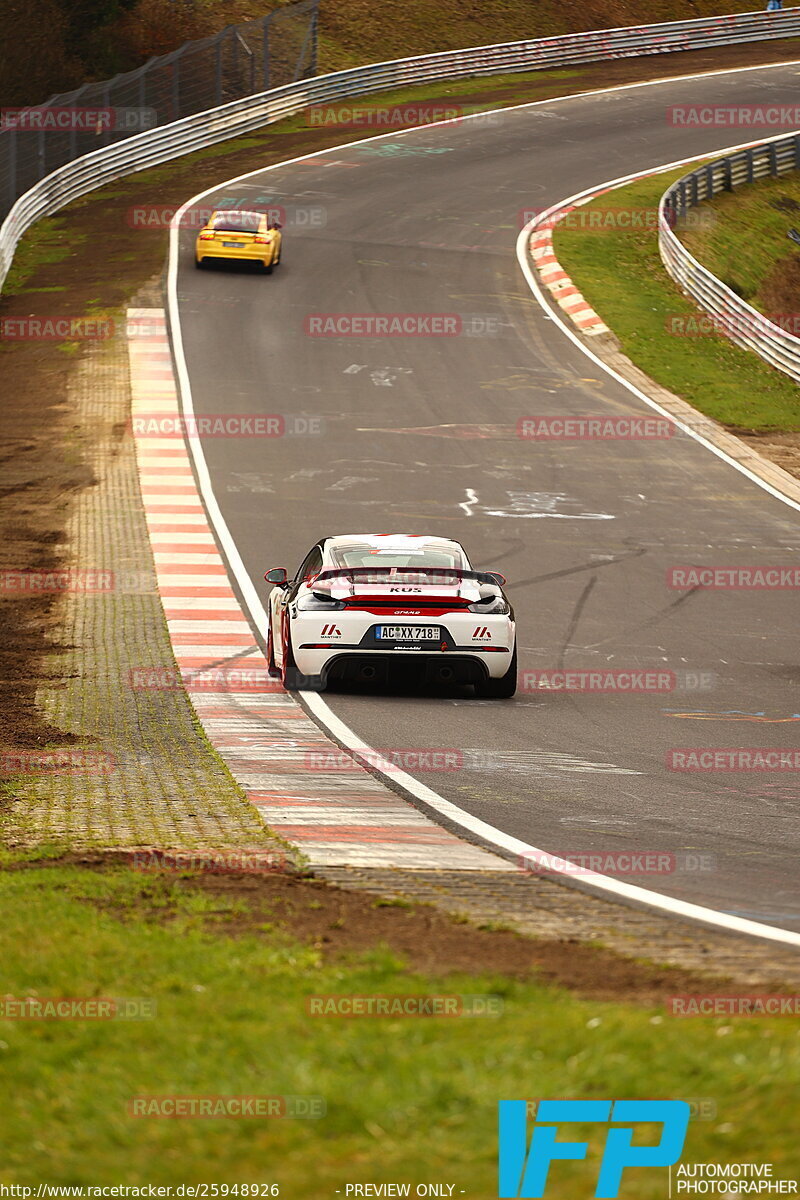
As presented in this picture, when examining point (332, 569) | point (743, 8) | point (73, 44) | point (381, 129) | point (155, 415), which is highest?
point (743, 8)

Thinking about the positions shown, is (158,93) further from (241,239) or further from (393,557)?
(393,557)

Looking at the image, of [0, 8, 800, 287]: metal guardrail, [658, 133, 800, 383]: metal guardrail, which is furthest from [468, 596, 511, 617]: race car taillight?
[0, 8, 800, 287]: metal guardrail

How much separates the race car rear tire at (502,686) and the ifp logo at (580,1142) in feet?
30.5

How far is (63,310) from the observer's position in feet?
110

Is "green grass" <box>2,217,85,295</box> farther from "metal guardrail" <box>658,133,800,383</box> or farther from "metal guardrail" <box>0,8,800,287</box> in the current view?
"metal guardrail" <box>658,133,800,383</box>

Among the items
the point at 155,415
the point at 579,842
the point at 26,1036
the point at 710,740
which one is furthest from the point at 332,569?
the point at 155,415

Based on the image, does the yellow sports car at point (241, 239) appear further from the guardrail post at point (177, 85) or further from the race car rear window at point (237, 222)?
the guardrail post at point (177, 85)

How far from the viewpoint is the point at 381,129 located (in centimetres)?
5347

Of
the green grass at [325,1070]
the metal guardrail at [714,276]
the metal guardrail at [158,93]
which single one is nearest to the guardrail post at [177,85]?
the metal guardrail at [158,93]

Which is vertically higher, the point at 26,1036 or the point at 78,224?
the point at 78,224

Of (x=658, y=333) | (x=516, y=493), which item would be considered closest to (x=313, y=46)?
(x=658, y=333)

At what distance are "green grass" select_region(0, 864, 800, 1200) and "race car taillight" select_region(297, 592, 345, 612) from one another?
7415mm

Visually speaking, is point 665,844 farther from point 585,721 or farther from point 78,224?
point 78,224

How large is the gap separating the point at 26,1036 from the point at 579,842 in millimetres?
4299
